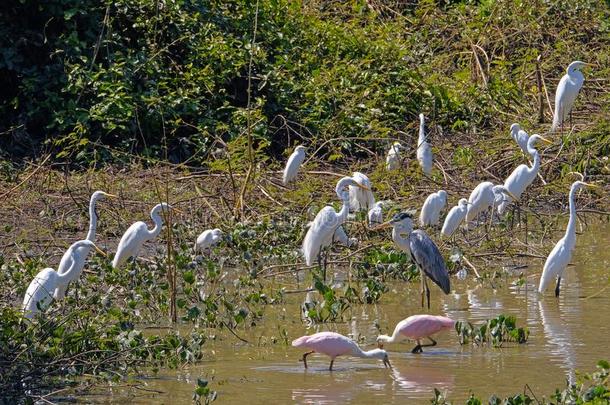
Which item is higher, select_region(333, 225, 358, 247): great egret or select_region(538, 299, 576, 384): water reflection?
select_region(333, 225, 358, 247): great egret

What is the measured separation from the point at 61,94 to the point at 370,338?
23.3 feet

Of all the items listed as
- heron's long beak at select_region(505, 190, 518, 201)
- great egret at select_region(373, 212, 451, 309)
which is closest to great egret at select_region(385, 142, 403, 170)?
heron's long beak at select_region(505, 190, 518, 201)

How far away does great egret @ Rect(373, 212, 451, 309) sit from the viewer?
9.49m

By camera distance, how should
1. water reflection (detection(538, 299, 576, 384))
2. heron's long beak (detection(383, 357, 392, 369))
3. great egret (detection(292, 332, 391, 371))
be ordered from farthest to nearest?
water reflection (detection(538, 299, 576, 384)), heron's long beak (detection(383, 357, 392, 369)), great egret (detection(292, 332, 391, 371))

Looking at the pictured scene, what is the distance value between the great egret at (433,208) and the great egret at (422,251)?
1215 mm

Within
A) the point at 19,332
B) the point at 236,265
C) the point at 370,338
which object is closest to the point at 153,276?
the point at 236,265

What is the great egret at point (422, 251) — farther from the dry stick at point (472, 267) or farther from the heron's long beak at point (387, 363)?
the heron's long beak at point (387, 363)

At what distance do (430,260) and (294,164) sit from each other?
10.6 feet

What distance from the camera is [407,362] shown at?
7.57 meters

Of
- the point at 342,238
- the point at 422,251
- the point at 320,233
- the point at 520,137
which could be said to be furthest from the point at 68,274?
the point at 520,137

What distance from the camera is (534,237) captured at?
11672mm

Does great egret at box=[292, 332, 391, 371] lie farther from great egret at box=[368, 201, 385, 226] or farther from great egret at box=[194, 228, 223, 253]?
great egret at box=[368, 201, 385, 226]

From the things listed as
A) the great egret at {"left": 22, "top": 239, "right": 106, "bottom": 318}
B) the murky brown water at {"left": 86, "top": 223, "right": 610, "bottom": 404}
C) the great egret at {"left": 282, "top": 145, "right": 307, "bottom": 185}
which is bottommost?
the murky brown water at {"left": 86, "top": 223, "right": 610, "bottom": 404}

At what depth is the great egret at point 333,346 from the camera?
7125 millimetres
